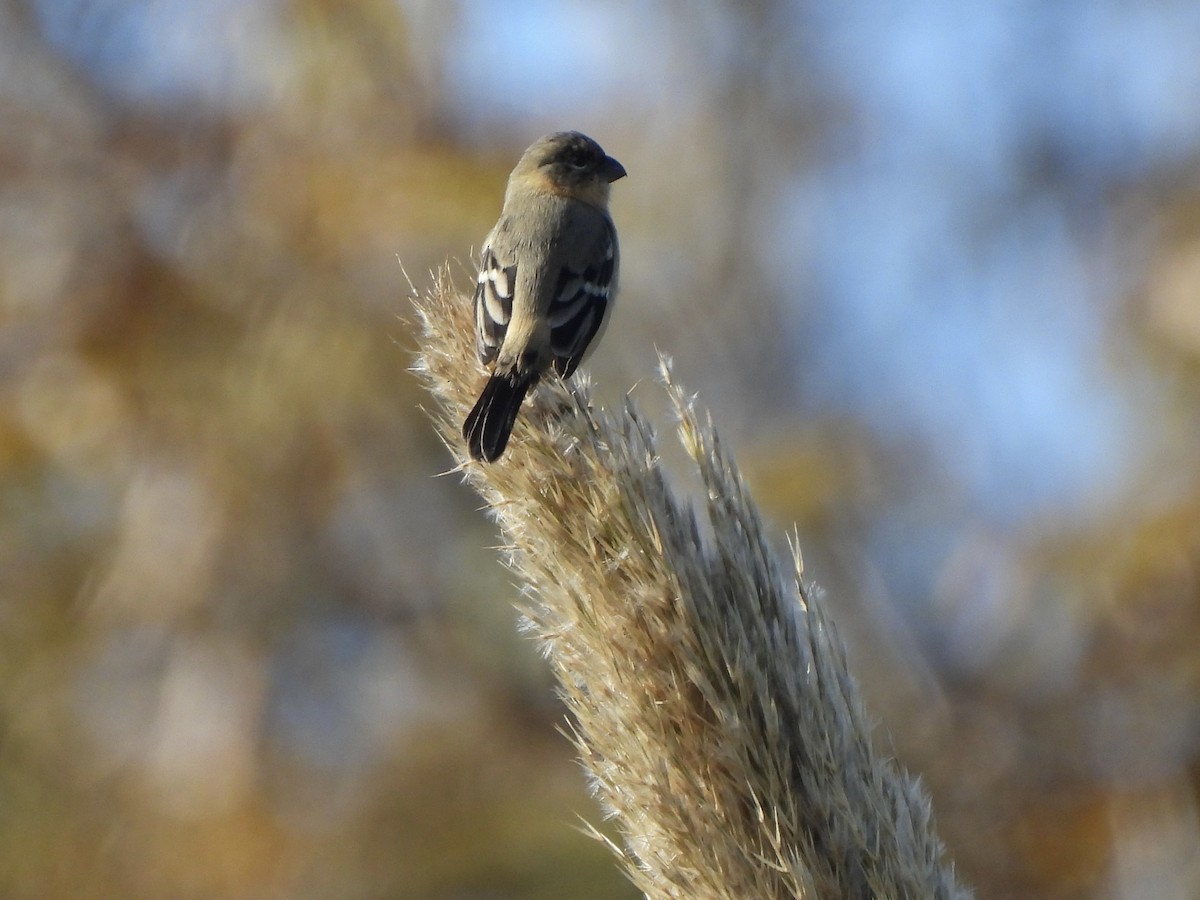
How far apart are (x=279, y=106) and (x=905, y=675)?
17.7ft

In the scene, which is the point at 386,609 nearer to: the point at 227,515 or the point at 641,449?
the point at 227,515

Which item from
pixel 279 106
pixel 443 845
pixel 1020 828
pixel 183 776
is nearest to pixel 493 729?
pixel 443 845

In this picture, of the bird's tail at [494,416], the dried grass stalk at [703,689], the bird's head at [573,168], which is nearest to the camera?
the dried grass stalk at [703,689]

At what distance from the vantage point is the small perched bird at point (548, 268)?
3207 mm

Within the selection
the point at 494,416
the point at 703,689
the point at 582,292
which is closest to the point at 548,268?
the point at 582,292

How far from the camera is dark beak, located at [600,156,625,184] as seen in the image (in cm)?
453

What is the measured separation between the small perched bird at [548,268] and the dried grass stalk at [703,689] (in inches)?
23.6

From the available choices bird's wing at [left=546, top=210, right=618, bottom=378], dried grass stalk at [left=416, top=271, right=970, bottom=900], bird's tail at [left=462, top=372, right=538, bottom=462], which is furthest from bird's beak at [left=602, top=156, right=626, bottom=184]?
dried grass stalk at [left=416, top=271, right=970, bottom=900]

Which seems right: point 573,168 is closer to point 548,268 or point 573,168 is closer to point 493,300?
point 548,268

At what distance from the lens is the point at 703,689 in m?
1.73

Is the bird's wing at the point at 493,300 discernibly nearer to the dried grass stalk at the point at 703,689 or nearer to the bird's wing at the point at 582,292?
the bird's wing at the point at 582,292

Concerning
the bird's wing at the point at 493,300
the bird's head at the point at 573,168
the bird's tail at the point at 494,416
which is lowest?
the bird's tail at the point at 494,416

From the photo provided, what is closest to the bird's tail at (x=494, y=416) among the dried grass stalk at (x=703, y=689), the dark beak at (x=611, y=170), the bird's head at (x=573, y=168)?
the dried grass stalk at (x=703, y=689)

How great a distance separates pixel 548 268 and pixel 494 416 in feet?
4.87
